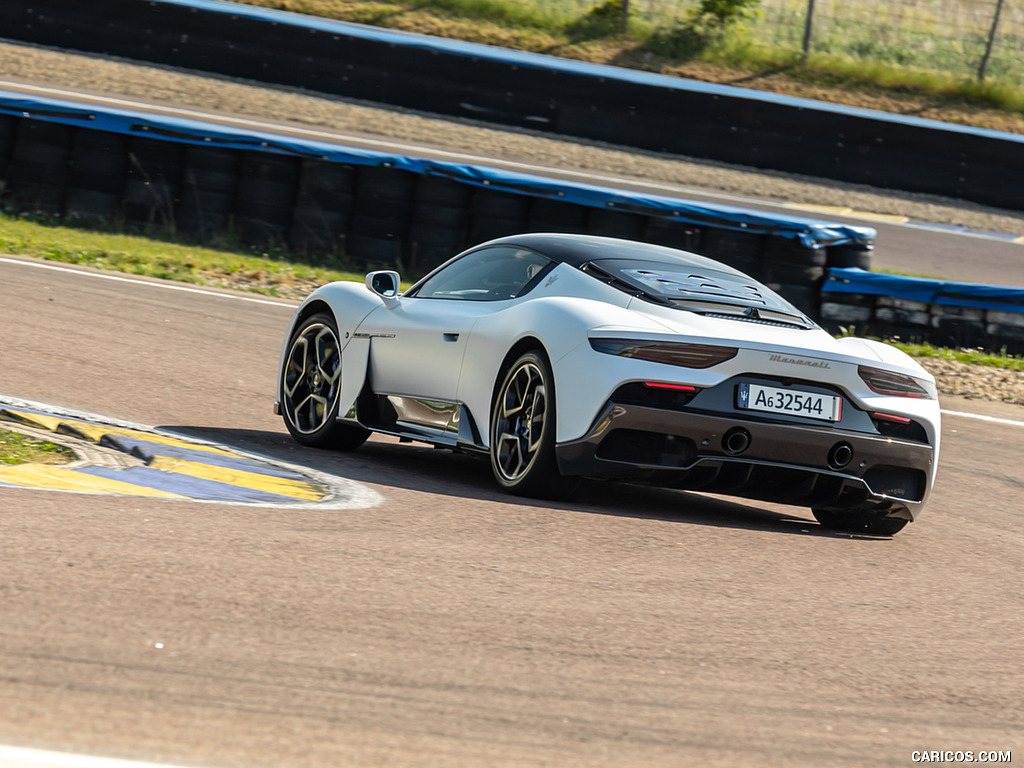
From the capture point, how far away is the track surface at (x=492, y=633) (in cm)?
329

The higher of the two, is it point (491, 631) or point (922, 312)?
point (922, 312)

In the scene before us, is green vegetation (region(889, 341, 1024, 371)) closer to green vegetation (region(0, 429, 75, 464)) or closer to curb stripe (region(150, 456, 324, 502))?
curb stripe (region(150, 456, 324, 502))

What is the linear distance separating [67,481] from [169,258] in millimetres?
8455

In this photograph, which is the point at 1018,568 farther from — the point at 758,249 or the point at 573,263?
the point at 758,249

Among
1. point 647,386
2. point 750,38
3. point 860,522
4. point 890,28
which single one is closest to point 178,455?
point 647,386

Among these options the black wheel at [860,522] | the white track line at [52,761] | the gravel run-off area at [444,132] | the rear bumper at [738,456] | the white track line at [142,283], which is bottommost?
the white track line at [142,283]

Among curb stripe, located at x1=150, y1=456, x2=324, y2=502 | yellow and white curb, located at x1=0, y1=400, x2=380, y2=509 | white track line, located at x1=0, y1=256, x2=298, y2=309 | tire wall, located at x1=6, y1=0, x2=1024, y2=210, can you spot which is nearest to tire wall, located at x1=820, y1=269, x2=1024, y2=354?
white track line, located at x1=0, y1=256, x2=298, y2=309

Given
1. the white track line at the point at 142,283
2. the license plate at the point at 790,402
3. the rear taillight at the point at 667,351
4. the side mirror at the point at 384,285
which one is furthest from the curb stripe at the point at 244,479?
the white track line at the point at 142,283

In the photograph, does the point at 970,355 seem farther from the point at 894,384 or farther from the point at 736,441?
the point at 736,441

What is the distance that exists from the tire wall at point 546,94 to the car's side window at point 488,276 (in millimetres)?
13931

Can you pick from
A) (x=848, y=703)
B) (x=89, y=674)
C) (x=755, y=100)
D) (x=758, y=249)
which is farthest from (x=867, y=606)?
(x=755, y=100)

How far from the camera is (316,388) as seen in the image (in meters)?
7.70

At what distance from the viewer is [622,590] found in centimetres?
481

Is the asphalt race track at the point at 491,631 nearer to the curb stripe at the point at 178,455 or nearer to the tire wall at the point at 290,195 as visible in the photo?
the curb stripe at the point at 178,455
